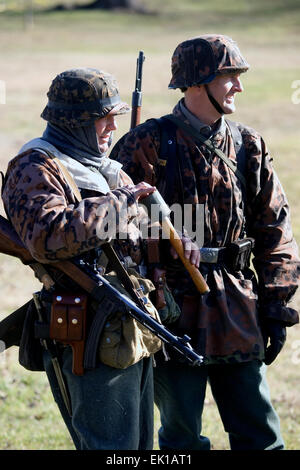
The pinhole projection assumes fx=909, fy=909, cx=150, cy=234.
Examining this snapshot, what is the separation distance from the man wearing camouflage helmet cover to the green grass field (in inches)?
46.7

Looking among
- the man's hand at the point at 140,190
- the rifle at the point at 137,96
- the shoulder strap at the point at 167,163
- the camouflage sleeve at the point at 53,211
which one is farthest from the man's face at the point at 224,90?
the camouflage sleeve at the point at 53,211

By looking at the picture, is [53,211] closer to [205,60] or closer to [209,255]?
[209,255]

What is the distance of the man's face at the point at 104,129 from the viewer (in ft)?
12.9

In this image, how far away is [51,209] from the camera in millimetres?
3615

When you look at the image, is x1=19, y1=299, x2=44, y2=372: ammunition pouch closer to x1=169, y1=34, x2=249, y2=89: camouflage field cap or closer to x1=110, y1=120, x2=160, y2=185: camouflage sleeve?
x1=110, y1=120, x2=160, y2=185: camouflage sleeve

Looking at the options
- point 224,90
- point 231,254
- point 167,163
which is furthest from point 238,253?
point 224,90

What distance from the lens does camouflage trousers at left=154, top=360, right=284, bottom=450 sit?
4.74 metres

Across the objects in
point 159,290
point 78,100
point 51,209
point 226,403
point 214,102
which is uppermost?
point 78,100

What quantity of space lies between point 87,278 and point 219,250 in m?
1.10

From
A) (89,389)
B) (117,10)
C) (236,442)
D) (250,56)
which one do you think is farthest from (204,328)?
(117,10)

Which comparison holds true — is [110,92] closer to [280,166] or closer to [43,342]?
[43,342]

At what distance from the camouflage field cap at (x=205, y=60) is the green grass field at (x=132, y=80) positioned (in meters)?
2.47

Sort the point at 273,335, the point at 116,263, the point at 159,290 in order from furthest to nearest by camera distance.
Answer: the point at 273,335 < the point at 159,290 < the point at 116,263

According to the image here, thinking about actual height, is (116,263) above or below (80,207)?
below
